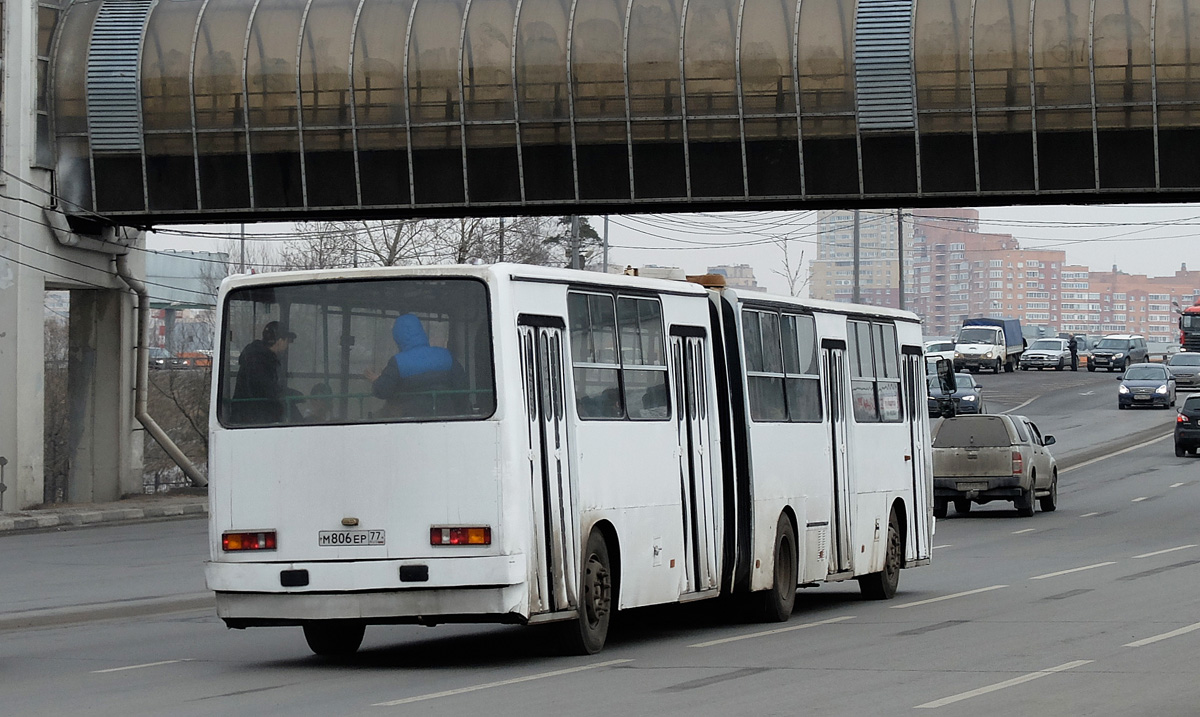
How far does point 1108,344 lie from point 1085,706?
270ft

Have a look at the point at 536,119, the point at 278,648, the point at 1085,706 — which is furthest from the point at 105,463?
the point at 1085,706

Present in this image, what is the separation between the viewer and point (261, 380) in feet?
40.7

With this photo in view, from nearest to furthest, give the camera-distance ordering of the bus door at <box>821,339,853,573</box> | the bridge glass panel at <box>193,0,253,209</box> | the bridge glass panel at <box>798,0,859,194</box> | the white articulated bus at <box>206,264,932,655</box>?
1. the white articulated bus at <box>206,264,932,655</box>
2. the bus door at <box>821,339,853,573</box>
3. the bridge glass panel at <box>798,0,859,194</box>
4. the bridge glass panel at <box>193,0,253,209</box>

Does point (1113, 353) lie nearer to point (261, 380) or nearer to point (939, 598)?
point (939, 598)

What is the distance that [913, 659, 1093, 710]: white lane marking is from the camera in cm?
1009

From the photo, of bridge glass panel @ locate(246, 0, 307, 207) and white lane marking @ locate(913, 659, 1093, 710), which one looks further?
bridge glass panel @ locate(246, 0, 307, 207)

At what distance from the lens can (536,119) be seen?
34.1 m

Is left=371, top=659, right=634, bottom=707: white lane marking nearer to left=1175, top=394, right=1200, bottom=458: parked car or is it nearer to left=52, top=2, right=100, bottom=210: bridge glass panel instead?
left=52, top=2, right=100, bottom=210: bridge glass panel

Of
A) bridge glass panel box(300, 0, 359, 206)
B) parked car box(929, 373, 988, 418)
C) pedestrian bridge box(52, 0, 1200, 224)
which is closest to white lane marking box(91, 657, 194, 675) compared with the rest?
pedestrian bridge box(52, 0, 1200, 224)

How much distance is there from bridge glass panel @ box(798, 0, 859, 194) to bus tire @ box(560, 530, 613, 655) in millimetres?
21435

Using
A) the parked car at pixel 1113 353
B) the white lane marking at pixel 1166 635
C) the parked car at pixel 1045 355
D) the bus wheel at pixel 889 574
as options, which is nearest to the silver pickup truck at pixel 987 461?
the bus wheel at pixel 889 574

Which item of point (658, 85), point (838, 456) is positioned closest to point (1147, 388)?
point (658, 85)

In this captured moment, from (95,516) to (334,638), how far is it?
2048 cm

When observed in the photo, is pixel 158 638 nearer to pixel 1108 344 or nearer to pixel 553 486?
pixel 553 486
